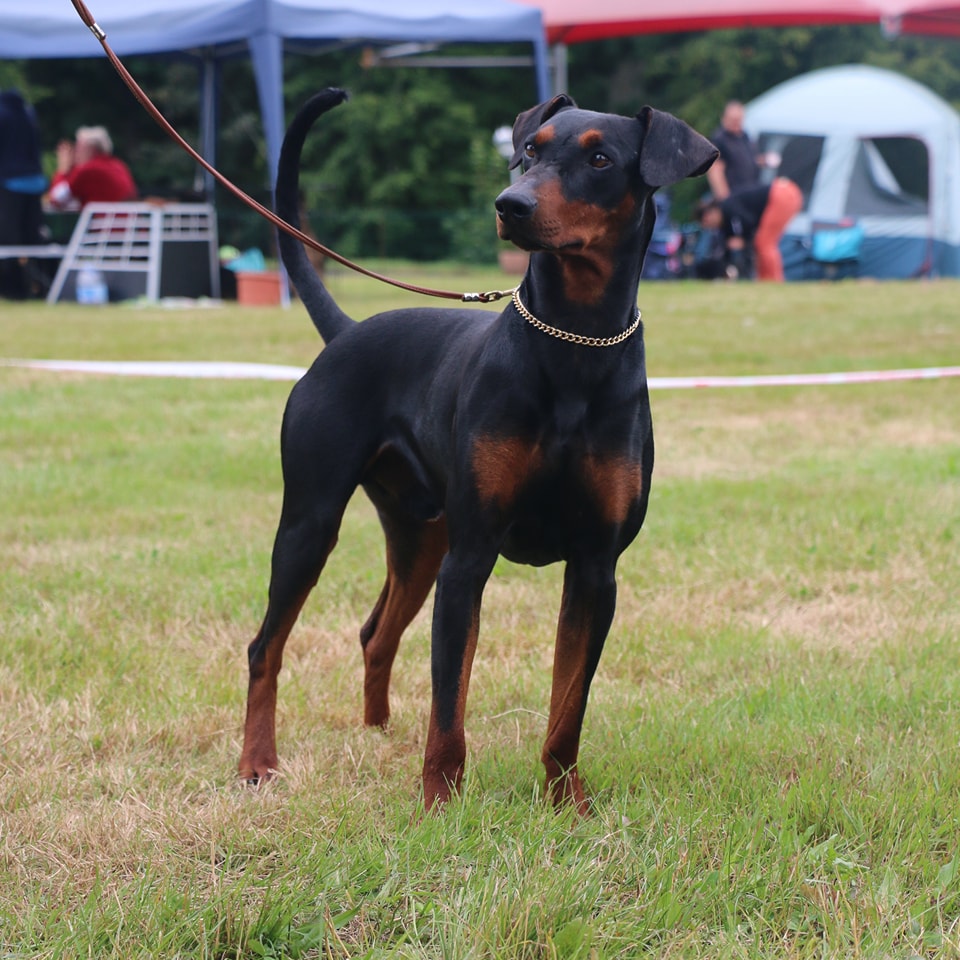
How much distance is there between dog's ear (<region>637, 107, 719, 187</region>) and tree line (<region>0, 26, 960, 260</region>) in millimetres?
28099

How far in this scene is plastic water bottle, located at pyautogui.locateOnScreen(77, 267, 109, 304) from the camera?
52.2ft

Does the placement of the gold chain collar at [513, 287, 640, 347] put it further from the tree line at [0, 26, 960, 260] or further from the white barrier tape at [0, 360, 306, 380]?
the tree line at [0, 26, 960, 260]

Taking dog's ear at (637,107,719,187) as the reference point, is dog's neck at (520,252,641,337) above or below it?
below

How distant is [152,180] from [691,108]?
1360 cm

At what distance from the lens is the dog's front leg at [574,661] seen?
270 centimetres

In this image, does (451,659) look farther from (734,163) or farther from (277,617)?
(734,163)

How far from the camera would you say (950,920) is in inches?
90.4

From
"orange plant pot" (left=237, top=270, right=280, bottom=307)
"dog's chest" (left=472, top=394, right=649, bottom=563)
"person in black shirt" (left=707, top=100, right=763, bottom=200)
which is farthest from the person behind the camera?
"person in black shirt" (left=707, top=100, right=763, bottom=200)

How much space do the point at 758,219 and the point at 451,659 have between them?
18363 mm

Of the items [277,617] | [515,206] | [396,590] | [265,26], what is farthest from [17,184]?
[515,206]

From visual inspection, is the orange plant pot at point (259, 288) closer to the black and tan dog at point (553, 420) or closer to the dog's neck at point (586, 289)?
the black and tan dog at point (553, 420)

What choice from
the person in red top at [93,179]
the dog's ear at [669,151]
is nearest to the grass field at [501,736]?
the dog's ear at [669,151]

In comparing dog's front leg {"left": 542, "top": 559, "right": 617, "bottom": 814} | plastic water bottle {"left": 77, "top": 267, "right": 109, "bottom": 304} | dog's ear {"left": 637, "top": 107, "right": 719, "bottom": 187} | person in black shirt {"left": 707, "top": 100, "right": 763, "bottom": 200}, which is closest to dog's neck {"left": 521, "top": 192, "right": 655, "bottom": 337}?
dog's ear {"left": 637, "top": 107, "right": 719, "bottom": 187}

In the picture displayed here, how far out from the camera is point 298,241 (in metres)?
3.41
